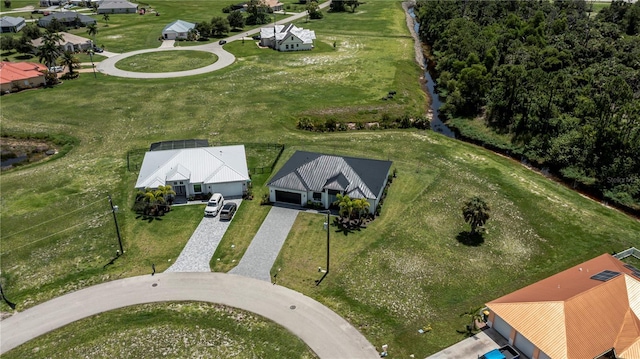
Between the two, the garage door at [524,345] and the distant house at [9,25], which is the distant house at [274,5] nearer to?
the distant house at [9,25]

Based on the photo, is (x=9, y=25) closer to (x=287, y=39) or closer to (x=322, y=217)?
(x=287, y=39)

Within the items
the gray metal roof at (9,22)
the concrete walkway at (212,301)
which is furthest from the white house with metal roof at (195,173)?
the gray metal roof at (9,22)

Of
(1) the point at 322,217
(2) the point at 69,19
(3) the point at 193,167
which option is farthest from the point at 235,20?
(1) the point at 322,217

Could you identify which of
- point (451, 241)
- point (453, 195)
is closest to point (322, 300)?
point (451, 241)

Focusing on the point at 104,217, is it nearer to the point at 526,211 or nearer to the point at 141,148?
the point at 141,148

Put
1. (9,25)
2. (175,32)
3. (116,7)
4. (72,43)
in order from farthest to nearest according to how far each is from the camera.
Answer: (116,7), (9,25), (175,32), (72,43)

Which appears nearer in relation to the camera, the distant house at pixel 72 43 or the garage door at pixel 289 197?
the garage door at pixel 289 197

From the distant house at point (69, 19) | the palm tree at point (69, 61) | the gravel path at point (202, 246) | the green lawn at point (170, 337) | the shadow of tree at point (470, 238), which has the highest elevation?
the distant house at point (69, 19)
